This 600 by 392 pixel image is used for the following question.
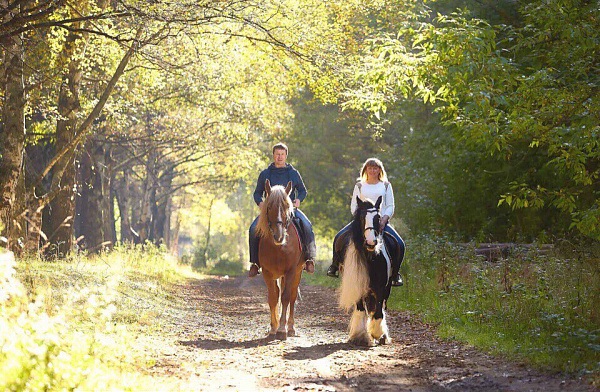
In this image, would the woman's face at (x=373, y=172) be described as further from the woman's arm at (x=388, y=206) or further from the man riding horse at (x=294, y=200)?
the man riding horse at (x=294, y=200)

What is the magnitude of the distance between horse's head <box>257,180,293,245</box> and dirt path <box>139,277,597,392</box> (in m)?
1.63

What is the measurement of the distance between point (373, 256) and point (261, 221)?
2.01 m

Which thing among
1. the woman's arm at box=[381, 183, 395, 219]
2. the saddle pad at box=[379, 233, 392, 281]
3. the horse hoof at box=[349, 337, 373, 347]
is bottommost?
the horse hoof at box=[349, 337, 373, 347]

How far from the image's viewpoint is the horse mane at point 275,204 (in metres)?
12.1

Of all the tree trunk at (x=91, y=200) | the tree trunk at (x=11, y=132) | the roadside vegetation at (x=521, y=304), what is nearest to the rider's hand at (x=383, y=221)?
the roadside vegetation at (x=521, y=304)

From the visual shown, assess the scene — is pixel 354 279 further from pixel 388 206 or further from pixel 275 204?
pixel 275 204

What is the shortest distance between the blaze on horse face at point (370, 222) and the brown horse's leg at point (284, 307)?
2.17 m

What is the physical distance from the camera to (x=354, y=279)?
11.1 metres

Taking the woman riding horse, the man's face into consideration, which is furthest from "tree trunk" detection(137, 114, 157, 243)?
the woman riding horse

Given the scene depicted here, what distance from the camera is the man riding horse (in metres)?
12.8

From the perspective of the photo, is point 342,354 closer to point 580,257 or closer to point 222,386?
point 222,386

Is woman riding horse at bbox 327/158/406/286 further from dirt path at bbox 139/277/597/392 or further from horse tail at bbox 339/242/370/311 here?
dirt path at bbox 139/277/597/392

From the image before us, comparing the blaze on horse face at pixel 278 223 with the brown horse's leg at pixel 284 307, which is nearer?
the blaze on horse face at pixel 278 223

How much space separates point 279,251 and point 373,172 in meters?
2.03
